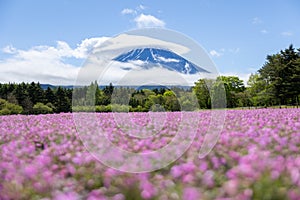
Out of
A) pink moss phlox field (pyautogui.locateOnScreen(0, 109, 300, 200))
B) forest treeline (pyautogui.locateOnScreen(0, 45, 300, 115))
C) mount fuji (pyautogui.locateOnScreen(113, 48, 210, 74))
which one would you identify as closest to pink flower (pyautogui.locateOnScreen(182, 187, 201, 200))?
pink moss phlox field (pyautogui.locateOnScreen(0, 109, 300, 200))

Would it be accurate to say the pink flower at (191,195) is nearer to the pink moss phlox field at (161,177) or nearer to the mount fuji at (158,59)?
the pink moss phlox field at (161,177)

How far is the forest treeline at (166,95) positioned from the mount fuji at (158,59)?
1.26m

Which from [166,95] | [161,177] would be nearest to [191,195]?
[161,177]

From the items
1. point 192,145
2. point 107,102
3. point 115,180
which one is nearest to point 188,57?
point 192,145

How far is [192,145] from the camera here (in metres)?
4.36

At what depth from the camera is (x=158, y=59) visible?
8.05 metres

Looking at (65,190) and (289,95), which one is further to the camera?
(289,95)

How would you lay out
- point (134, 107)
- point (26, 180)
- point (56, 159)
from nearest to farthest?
point (26, 180) → point (56, 159) → point (134, 107)

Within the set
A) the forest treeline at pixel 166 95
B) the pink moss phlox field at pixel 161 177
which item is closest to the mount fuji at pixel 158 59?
the forest treeline at pixel 166 95

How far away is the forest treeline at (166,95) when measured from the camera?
38.5ft

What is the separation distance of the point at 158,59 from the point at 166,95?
30.5ft

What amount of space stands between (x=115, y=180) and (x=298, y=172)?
5.43 feet

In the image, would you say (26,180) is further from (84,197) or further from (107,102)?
(107,102)

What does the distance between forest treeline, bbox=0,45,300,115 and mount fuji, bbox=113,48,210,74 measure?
126cm
